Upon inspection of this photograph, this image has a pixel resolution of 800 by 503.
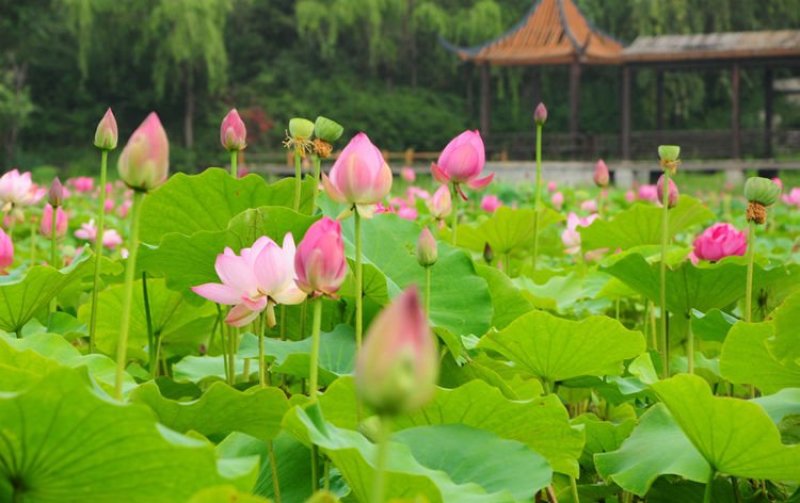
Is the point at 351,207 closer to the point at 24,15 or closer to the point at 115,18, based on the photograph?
the point at 24,15

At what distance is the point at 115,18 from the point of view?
46.7 ft

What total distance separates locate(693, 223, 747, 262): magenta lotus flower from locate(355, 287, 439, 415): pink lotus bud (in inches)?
30.0

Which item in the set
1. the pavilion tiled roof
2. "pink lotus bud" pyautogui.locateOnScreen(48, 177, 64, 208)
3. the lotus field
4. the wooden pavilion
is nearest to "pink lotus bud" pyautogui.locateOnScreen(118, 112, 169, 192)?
the lotus field

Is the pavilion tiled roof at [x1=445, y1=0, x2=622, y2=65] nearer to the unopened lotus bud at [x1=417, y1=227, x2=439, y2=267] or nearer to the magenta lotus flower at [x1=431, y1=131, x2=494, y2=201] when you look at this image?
the magenta lotus flower at [x1=431, y1=131, x2=494, y2=201]

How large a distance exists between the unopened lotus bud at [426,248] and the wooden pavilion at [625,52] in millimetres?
10440

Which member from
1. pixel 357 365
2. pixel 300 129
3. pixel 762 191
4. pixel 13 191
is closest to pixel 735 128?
pixel 13 191

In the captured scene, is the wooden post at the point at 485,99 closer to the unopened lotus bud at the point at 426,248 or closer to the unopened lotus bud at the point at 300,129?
the unopened lotus bud at the point at 300,129

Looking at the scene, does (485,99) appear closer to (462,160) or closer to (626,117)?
(626,117)

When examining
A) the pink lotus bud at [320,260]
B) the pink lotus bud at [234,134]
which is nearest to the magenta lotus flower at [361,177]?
the pink lotus bud at [320,260]

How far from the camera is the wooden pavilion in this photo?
10656mm

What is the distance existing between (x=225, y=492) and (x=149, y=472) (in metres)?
0.09

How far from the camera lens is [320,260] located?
497 mm

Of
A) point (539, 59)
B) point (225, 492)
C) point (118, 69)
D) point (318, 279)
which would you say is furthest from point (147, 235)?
point (118, 69)

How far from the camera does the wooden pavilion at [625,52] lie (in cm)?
1066
